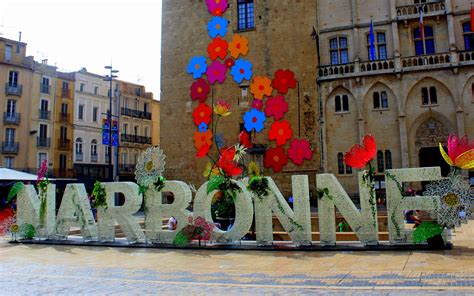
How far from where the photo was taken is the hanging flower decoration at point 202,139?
99.5ft

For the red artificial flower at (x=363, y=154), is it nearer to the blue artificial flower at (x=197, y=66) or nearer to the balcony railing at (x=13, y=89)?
the blue artificial flower at (x=197, y=66)

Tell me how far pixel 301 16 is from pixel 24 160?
91.0ft

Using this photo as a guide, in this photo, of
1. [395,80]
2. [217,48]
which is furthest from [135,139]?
[395,80]

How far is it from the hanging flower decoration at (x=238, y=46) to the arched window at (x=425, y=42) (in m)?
11.1

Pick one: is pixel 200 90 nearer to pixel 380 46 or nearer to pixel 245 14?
pixel 245 14

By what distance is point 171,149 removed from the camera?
3133 centimetres

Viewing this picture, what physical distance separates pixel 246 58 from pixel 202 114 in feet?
16.6

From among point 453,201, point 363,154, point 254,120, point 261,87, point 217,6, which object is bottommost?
point 453,201

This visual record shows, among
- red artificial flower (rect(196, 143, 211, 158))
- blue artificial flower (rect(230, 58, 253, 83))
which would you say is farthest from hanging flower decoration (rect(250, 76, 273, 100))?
red artificial flower (rect(196, 143, 211, 158))

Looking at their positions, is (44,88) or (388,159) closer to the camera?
(388,159)

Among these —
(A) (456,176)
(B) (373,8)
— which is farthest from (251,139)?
(A) (456,176)

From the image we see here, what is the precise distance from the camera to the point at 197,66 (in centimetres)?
3106

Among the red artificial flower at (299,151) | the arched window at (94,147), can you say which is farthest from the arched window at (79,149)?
the red artificial flower at (299,151)

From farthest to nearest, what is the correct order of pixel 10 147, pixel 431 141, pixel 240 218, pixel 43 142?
pixel 43 142 < pixel 10 147 < pixel 431 141 < pixel 240 218
